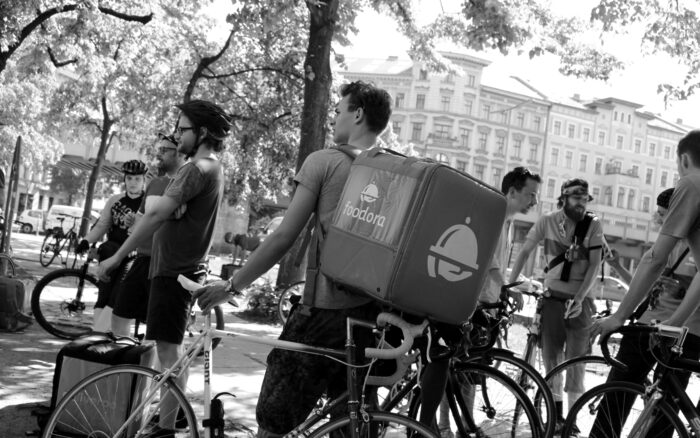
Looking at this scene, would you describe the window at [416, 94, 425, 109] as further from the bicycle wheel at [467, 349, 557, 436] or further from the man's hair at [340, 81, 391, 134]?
the man's hair at [340, 81, 391, 134]

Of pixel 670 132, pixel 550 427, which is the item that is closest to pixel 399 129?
pixel 670 132

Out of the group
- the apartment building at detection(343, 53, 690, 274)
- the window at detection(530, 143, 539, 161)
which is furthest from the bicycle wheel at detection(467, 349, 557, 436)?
the window at detection(530, 143, 539, 161)

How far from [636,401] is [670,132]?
90.6m

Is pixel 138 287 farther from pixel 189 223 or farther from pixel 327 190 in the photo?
pixel 327 190

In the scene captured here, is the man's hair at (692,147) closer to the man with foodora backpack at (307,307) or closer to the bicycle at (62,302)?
the man with foodora backpack at (307,307)

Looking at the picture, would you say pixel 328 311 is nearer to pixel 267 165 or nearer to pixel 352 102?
pixel 352 102

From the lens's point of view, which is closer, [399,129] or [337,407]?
[337,407]

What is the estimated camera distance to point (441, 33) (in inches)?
700

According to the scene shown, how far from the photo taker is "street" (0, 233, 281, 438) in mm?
4879

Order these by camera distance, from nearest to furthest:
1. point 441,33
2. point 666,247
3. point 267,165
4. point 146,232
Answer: point 666,247 < point 146,232 < point 441,33 < point 267,165

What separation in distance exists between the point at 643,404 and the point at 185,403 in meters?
2.29

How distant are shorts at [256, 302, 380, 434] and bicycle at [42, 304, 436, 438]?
66 millimetres

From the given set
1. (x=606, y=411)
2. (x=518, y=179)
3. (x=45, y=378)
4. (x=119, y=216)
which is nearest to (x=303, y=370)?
(x=606, y=411)

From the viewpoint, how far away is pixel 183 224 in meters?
4.41
